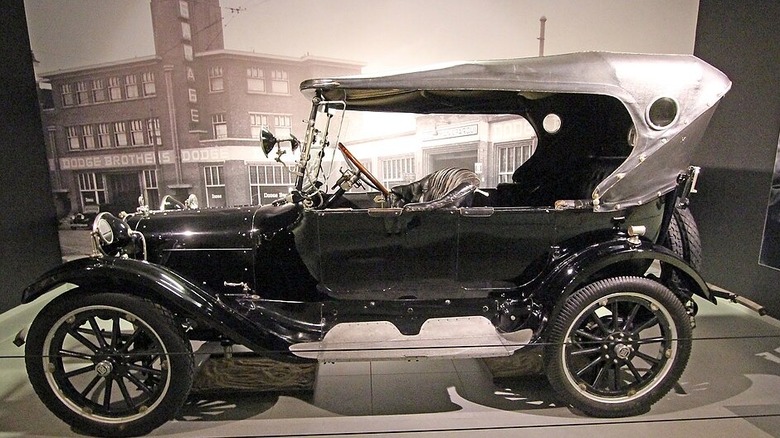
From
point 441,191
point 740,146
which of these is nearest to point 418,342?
point 441,191

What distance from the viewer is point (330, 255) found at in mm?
2510

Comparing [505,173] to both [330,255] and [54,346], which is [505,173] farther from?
[54,346]

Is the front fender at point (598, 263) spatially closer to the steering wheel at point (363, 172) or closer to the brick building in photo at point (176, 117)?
the steering wheel at point (363, 172)

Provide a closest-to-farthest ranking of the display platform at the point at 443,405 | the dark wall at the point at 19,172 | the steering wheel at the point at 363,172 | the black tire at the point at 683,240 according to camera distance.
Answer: the display platform at the point at 443,405
the steering wheel at the point at 363,172
the black tire at the point at 683,240
the dark wall at the point at 19,172

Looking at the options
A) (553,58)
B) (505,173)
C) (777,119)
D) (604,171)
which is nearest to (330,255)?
(553,58)

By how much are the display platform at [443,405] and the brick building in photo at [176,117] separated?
7.96ft

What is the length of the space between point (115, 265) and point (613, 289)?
106 inches

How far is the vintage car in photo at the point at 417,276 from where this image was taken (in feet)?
7.36

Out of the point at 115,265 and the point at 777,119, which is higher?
the point at 777,119

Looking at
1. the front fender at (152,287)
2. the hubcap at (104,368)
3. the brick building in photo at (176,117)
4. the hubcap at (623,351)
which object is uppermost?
the brick building in photo at (176,117)

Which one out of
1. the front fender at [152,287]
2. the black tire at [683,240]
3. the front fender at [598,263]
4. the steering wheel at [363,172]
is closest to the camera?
the front fender at [152,287]

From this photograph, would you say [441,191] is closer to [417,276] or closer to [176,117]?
[417,276]

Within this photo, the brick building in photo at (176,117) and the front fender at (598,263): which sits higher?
the brick building in photo at (176,117)

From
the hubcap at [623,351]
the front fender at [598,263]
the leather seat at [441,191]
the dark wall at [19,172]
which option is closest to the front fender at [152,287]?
the leather seat at [441,191]
